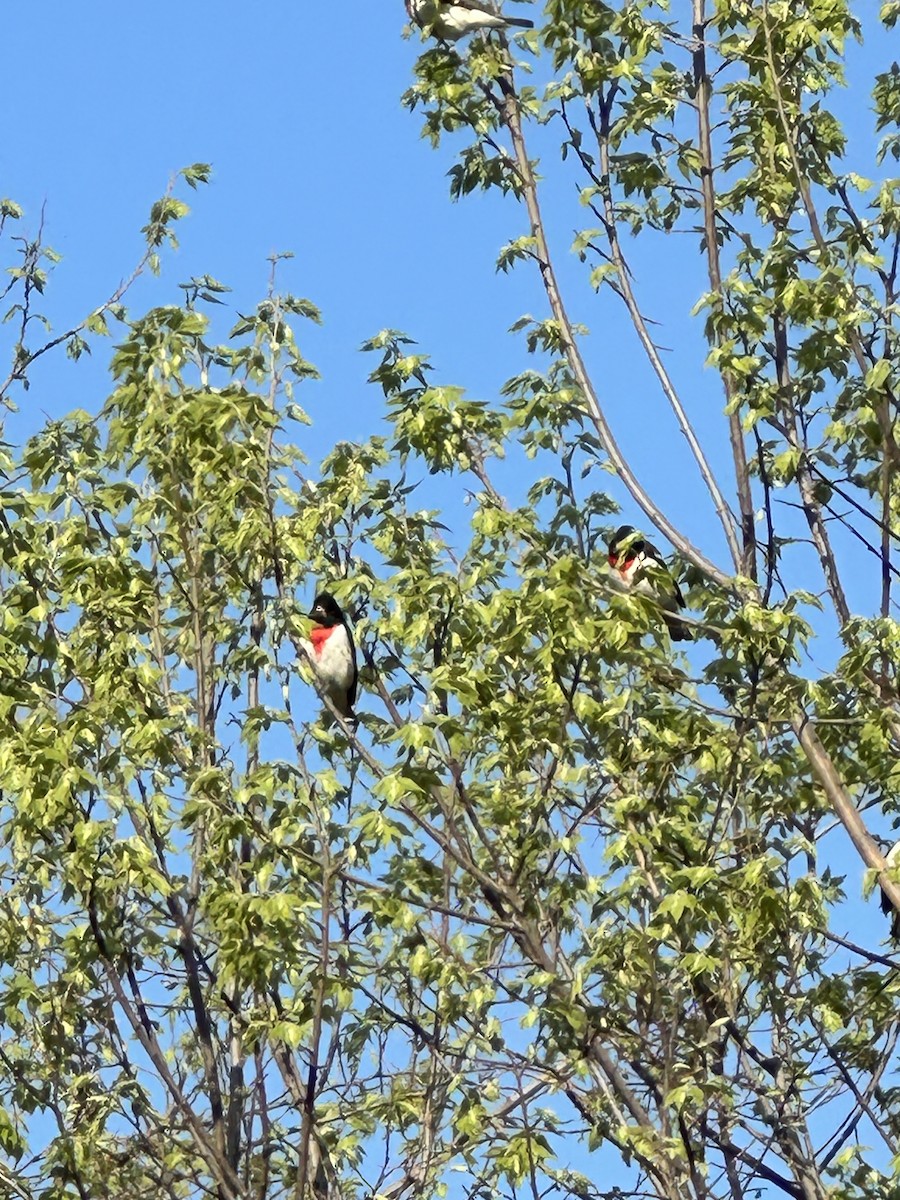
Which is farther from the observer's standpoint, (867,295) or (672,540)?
(672,540)

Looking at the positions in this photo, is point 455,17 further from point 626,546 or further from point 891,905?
point 891,905

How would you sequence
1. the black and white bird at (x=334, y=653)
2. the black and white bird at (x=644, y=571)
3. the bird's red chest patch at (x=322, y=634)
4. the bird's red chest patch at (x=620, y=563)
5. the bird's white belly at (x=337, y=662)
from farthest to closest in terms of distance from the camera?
the bird's red chest patch at (x=322, y=634) → the bird's white belly at (x=337, y=662) → the black and white bird at (x=334, y=653) → the bird's red chest patch at (x=620, y=563) → the black and white bird at (x=644, y=571)

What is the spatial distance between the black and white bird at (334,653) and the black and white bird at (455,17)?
2982 mm

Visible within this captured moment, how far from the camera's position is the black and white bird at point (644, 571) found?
29.7 feet

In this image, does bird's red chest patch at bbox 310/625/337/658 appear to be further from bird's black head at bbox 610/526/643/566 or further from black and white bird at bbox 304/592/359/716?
bird's black head at bbox 610/526/643/566

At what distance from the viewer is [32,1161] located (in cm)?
880

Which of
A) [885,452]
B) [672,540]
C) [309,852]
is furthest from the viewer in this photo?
[672,540]

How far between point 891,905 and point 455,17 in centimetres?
497

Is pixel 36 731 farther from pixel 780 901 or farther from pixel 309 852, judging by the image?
pixel 780 901

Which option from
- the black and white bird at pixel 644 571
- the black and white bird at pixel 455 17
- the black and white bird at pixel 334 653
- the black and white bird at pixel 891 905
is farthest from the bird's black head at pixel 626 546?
the black and white bird at pixel 455 17

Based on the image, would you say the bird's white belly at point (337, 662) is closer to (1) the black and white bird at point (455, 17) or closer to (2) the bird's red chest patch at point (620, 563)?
(2) the bird's red chest patch at point (620, 563)

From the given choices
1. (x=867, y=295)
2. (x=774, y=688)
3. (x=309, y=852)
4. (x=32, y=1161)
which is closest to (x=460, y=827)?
(x=309, y=852)

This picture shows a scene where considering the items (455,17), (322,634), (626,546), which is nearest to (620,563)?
(626,546)

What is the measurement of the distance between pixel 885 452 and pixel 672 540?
1166mm
